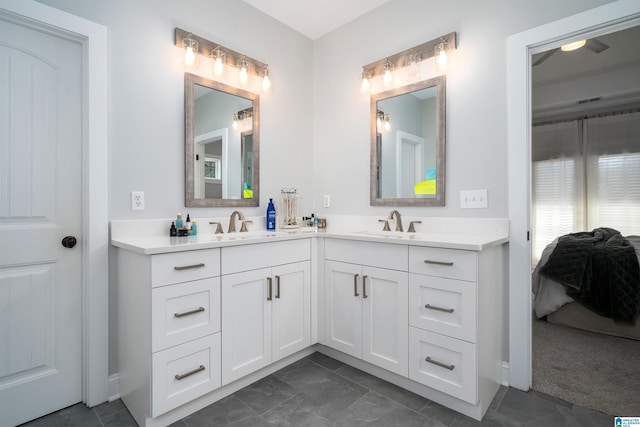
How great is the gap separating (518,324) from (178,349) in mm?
1898

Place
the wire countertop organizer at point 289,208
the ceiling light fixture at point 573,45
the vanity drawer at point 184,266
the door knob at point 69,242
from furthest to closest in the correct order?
1. the wire countertop organizer at point 289,208
2. the ceiling light fixture at point 573,45
3. the door knob at point 69,242
4. the vanity drawer at point 184,266

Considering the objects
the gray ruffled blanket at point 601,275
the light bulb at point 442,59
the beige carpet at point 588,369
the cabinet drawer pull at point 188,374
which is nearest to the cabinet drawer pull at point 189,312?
the cabinet drawer pull at point 188,374

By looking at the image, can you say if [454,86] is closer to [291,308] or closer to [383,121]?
[383,121]

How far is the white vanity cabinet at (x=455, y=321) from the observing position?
160 centimetres

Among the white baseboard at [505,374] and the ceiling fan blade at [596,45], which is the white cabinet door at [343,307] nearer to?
the white baseboard at [505,374]

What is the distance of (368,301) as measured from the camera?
6.63 ft

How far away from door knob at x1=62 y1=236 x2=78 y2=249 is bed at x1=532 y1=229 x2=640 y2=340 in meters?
3.56

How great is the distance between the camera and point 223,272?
5.76ft

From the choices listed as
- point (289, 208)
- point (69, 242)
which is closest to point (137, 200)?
point (69, 242)

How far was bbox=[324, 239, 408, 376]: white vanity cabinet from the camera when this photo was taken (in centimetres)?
186

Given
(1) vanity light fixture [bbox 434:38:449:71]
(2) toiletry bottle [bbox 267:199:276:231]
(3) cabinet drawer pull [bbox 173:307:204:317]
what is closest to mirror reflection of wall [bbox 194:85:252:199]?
(2) toiletry bottle [bbox 267:199:276:231]

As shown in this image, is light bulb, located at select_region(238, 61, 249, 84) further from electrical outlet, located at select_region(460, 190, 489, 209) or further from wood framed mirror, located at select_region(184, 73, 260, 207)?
electrical outlet, located at select_region(460, 190, 489, 209)

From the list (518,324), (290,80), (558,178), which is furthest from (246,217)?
(558,178)

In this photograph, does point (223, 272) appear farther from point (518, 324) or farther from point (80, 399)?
point (518, 324)
